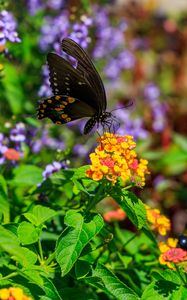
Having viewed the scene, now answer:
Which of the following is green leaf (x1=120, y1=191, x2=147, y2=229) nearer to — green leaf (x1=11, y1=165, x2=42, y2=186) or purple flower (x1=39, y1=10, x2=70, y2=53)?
green leaf (x1=11, y1=165, x2=42, y2=186)

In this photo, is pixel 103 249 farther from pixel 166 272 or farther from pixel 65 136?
pixel 65 136

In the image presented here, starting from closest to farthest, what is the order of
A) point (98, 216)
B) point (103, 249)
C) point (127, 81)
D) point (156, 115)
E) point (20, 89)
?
1. point (98, 216)
2. point (103, 249)
3. point (20, 89)
4. point (156, 115)
5. point (127, 81)

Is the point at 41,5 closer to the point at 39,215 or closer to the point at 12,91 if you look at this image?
the point at 12,91

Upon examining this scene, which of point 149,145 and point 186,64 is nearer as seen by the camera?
point 149,145

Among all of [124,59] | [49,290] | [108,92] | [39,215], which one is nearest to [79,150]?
[124,59]

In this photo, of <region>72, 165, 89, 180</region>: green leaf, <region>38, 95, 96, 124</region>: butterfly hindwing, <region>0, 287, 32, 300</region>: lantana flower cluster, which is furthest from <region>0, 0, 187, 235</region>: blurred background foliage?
<region>0, 287, 32, 300</region>: lantana flower cluster

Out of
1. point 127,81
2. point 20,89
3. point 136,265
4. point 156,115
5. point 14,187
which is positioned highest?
point 127,81

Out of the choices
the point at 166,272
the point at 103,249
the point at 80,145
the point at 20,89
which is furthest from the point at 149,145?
the point at 166,272
